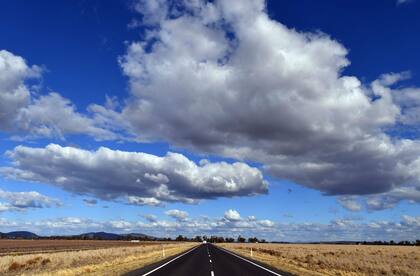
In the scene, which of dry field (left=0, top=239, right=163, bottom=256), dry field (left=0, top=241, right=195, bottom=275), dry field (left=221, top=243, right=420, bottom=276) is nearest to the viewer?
dry field (left=0, top=241, right=195, bottom=275)

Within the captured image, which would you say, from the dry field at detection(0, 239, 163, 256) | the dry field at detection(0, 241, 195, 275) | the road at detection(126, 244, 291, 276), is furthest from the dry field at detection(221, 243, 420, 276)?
the dry field at detection(0, 239, 163, 256)

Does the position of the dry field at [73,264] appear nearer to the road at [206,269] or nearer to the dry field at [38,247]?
the road at [206,269]

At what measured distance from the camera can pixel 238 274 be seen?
23.6 m

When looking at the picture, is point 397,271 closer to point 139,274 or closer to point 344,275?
point 344,275

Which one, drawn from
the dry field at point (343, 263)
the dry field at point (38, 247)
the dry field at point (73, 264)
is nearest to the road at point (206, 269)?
the dry field at point (73, 264)

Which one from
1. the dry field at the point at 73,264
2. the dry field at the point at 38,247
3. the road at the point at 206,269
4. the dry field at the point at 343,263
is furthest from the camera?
the dry field at the point at 38,247

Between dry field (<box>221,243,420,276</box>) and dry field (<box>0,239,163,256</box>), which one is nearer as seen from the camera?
dry field (<box>221,243,420,276</box>)

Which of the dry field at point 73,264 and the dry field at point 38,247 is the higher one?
the dry field at point 38,247

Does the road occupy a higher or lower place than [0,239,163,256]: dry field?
lower

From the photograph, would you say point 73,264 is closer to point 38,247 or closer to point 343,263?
point 343,263

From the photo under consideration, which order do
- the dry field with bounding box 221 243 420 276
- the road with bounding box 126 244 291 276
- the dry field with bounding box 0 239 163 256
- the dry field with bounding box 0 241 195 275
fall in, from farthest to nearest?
the dry field with bounding box 0 239 163 256
the dry field with bounding box 221 243 420 276
the dry field with bounding box 0 241 195 275
the road with bounding box 126 244 291 276

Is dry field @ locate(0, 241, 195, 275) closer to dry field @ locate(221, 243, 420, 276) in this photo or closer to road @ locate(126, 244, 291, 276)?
road @ locate(126, 244, 291, 276)

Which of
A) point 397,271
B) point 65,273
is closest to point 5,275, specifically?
point 65,273

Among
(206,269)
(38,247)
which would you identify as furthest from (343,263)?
(38,247)
